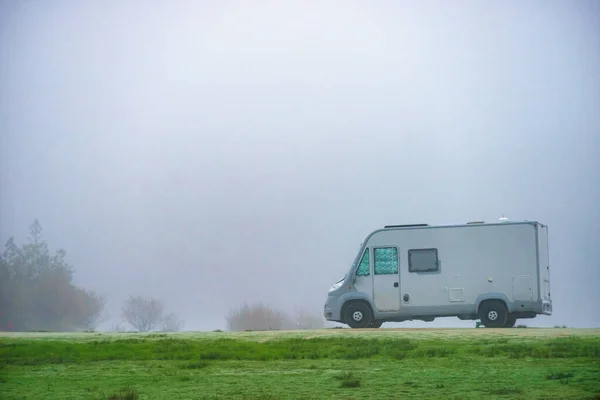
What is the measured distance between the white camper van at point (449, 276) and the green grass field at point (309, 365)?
2876 millimetres

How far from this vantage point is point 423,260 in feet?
108

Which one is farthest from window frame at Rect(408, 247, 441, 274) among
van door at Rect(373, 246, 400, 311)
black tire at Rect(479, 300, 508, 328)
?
black tire at Rect(479, 300, 508, 328)

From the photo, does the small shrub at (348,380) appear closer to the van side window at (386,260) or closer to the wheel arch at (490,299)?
the van side window at (386,260)

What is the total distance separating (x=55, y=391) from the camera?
20.3 m

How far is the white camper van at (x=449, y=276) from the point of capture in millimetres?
32312

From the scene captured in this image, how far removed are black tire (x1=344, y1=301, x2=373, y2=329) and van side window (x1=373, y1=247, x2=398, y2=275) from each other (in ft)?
4.37

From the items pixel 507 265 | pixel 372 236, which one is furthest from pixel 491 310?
pixel 372 236

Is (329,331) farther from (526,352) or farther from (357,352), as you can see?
(526,352)

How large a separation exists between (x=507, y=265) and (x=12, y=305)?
58682 millimetres

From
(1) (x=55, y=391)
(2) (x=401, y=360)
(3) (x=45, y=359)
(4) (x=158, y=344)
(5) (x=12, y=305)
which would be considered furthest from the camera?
(5) (x=12, y=305)

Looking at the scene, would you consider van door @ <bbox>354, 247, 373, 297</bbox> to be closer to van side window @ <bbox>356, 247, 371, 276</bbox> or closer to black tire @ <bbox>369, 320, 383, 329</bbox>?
van side window @ <bbox>356, 247, 371, 276</bbox>

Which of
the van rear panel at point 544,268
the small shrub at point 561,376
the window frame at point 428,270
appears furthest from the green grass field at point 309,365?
the window frame at point 428,270

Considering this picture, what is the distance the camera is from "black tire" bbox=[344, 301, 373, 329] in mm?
33375

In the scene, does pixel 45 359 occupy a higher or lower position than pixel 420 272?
lower
